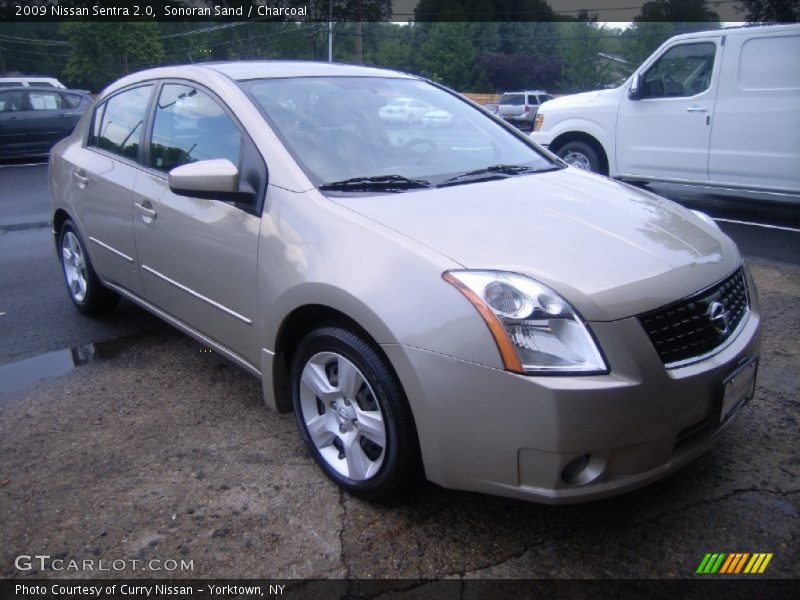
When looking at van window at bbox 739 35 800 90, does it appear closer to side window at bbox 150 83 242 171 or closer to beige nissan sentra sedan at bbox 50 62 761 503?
beige nissan sentra sedan at bbox 50 62 761 503

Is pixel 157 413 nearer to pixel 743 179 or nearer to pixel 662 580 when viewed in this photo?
pixel 662 580

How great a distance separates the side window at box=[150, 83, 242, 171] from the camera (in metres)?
3.17

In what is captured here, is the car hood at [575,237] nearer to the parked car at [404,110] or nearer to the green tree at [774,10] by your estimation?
the parked car at [404,110]

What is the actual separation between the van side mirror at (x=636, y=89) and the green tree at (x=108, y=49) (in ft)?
153

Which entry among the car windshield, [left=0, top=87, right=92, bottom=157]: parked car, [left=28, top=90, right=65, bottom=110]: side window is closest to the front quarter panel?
the car windshield

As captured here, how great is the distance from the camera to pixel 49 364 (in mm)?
4078

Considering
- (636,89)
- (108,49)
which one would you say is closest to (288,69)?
(636,89)

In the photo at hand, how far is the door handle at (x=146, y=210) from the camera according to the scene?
3.50m

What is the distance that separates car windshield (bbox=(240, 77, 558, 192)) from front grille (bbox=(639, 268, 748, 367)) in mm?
1164

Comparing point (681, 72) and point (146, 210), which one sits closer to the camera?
point (146, 210)

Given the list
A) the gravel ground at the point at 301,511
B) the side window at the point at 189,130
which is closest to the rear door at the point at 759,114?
the gravel ground at the point at 301,511

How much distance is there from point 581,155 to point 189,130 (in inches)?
261

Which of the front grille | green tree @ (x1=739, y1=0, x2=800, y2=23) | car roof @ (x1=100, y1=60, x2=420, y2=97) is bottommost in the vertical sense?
the front grille

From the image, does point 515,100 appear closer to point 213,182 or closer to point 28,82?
point 28,82
